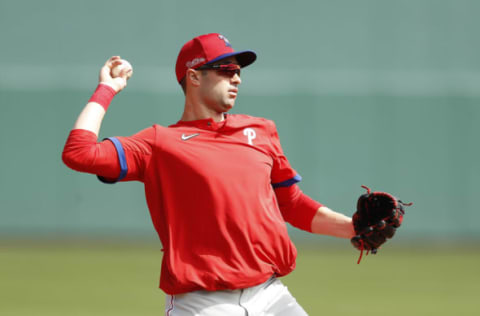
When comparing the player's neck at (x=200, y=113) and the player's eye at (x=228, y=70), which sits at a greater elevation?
the player's eye at (x=228, y=70)

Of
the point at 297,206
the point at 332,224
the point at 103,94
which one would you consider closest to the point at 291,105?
the point at 297,206

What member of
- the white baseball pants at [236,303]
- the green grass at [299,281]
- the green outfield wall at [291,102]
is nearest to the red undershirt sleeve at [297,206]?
the white baseball pants at [236,303]

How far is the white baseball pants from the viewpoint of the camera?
3637mm

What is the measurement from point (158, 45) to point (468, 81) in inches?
251

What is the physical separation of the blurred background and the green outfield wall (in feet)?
0.09

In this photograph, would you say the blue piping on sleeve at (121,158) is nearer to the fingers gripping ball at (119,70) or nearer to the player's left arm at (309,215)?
the fingers gripping ball at (119,70)

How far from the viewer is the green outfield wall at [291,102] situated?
1475cm

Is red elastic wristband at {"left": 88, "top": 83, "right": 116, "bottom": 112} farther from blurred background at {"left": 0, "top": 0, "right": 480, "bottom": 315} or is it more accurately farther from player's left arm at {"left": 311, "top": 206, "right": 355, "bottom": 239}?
blurred background at {"left": 0, "top": 0, "right": 480, "bottom": 315}

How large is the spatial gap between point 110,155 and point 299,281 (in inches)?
277

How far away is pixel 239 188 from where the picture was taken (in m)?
3.75

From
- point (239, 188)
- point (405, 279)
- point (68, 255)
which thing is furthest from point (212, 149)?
point (68, 255)

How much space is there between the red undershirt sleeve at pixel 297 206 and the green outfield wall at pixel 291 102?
34.7 feet

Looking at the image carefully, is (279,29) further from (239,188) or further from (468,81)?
(239,188)

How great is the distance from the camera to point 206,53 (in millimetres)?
4004
